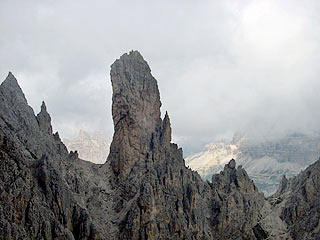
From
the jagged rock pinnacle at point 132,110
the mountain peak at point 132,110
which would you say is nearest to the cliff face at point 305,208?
the jagged rock pinnacle at point 132,110

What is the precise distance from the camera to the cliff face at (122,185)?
8538cm

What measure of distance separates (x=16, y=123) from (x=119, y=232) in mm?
49608

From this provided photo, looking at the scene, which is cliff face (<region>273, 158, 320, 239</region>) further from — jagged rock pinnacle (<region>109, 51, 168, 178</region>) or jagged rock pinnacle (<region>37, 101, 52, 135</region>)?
jagged rock pinnacle (<region>37, 101, 52, 135</region>)

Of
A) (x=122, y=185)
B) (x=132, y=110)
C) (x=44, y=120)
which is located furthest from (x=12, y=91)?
(x=122, y=185)

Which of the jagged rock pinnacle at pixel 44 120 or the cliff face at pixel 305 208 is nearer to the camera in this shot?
the jagged rock pinnacle at pixel 44 120

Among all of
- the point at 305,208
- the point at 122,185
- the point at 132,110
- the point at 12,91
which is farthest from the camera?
the point at 305,208

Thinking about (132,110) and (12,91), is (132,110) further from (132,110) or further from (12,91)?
(12,91)

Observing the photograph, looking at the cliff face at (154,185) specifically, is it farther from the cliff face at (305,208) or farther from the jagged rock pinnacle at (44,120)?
the jagged rock pinnacle at (44,120)

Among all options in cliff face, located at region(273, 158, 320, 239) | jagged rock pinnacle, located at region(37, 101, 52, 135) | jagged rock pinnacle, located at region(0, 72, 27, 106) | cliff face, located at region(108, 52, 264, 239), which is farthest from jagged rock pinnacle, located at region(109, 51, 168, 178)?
cliff face, located at region(273, 158, 320, 239)

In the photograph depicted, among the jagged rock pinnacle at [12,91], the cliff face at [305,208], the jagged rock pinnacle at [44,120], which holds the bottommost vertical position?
→ the cliff face at [305,208]

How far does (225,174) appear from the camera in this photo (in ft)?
577

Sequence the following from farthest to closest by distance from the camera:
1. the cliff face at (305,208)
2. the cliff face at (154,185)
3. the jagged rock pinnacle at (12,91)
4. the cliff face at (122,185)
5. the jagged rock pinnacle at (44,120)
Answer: the cliff face at (305,208) → the jagged rock pinnacle at (44,120) → the cliff face at (154,185) → the jagged rock pinnacle at (12,91) → the cliff face at (122,185)

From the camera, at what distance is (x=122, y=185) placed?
13862cm

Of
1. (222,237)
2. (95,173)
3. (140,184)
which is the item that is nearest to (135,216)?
(140,184)
